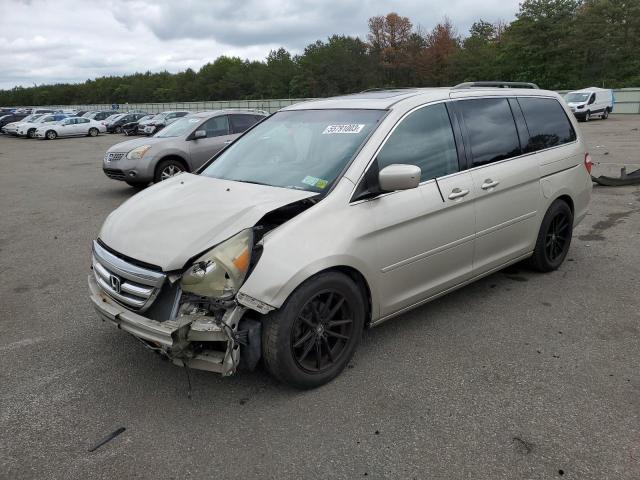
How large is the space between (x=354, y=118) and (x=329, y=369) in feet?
6.03

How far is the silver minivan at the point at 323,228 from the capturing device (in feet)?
9.82

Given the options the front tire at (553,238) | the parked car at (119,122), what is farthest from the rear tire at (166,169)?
the parked car at (119,122)

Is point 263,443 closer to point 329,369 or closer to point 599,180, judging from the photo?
point 329,369

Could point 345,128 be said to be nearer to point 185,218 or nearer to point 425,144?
point 425,144

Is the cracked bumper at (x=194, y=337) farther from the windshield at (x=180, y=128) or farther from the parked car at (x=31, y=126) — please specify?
the parked car at (x=31, y=126)

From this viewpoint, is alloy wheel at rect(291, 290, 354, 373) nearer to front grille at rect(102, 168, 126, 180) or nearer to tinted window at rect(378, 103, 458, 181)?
tinted window at rect(378, 103, 458, 181)

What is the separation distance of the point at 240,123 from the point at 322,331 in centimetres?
914

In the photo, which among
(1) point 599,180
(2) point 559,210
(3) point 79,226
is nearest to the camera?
(2) point 559,210

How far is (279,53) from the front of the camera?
95625 millimetres

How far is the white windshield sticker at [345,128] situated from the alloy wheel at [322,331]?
1257mm

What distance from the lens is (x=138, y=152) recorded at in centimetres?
1051

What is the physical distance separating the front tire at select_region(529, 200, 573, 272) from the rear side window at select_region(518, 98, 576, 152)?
1.99 feet

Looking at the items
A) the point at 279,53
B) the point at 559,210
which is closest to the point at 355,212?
the point at 559,210

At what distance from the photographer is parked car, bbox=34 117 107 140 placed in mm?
33031
